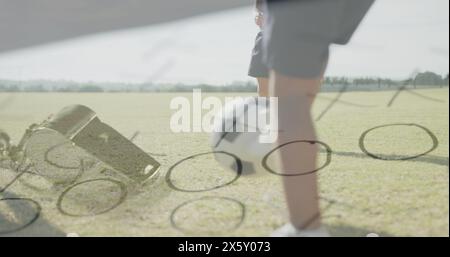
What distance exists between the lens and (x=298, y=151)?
870mm

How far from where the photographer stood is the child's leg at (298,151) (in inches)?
34.3

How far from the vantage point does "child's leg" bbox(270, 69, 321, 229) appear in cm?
87

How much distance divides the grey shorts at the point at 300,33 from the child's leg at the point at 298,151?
0.03 m

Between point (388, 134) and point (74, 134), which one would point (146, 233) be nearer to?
point (74, 134)

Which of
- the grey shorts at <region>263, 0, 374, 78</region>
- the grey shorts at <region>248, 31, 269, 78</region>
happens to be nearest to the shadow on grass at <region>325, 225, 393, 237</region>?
the grey shorts at <region>263, 0, 374, 78</region>

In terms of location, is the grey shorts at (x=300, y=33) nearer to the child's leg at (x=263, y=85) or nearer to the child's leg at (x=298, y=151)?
the child's leg at (x=298, y=151)

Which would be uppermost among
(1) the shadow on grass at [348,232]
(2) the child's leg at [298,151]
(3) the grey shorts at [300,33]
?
(3) the grey shorts at [300,33]

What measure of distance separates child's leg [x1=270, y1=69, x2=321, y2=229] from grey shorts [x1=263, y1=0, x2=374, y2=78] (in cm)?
3
